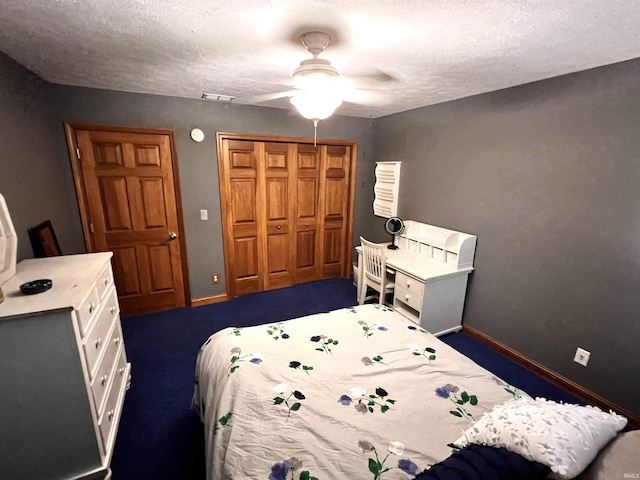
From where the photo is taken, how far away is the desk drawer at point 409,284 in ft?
8.89

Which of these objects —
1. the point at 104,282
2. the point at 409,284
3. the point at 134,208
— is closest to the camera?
the point at 104,282

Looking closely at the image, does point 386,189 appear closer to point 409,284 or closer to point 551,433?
point 409,284

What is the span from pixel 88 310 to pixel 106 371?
0.44m

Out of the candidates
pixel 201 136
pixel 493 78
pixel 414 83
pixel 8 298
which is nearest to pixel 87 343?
pixel 8 298

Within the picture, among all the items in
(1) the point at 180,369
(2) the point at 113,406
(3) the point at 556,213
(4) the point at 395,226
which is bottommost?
(1) the point at 180,369

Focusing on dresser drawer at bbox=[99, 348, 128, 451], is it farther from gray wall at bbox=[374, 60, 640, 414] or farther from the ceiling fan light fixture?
gray wall at bbox=[374, 60, 640, 414]

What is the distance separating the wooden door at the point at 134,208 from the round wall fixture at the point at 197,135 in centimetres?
23

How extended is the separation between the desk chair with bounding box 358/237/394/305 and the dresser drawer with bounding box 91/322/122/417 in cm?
225

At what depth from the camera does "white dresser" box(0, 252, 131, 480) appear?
50.1 inches

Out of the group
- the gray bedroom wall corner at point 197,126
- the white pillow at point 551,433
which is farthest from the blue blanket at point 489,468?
the gray bedroom wall corner at point 197,126

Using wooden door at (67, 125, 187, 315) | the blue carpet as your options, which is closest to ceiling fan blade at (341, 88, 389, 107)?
wooden door at (67, 125, 187, 315)

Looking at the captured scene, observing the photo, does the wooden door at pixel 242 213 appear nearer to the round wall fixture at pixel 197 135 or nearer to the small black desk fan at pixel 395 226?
the round wall fixture at pixel 197 135

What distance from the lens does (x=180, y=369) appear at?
240 centimetres

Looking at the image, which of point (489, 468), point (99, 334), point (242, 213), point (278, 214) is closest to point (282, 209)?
point (278, 214)
